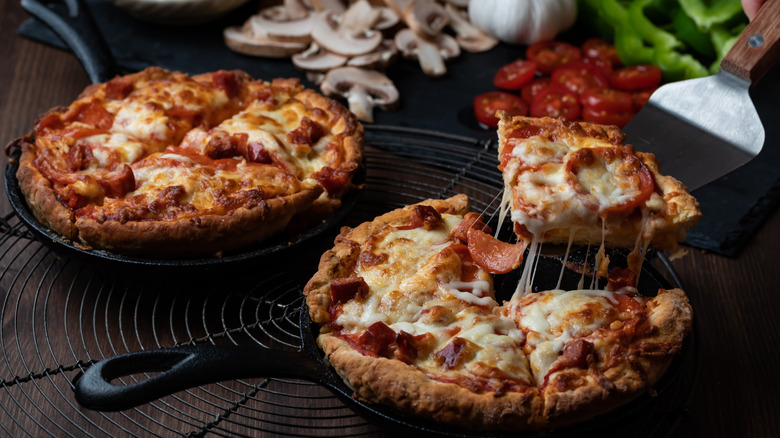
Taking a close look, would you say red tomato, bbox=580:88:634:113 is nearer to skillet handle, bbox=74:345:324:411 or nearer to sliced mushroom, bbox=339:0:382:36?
sliced mushroom, bbox=339:0:382:36

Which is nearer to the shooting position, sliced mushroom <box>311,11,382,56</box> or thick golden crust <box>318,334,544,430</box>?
thick golden crust <box>318,334,544,430</box>

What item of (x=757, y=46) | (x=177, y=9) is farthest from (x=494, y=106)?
(x=177, y=9)

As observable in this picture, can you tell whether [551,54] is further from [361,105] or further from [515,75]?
[361,105]

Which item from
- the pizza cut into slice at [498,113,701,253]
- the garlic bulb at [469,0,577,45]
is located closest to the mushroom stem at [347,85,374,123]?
the garlic bulb at [469,0,577,45]

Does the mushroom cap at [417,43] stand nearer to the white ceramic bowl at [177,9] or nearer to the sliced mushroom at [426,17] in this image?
the sliced mushroom at [426,17]

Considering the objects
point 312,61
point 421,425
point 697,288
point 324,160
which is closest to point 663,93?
point 697,288

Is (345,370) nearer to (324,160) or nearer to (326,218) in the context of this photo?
(326,218)
